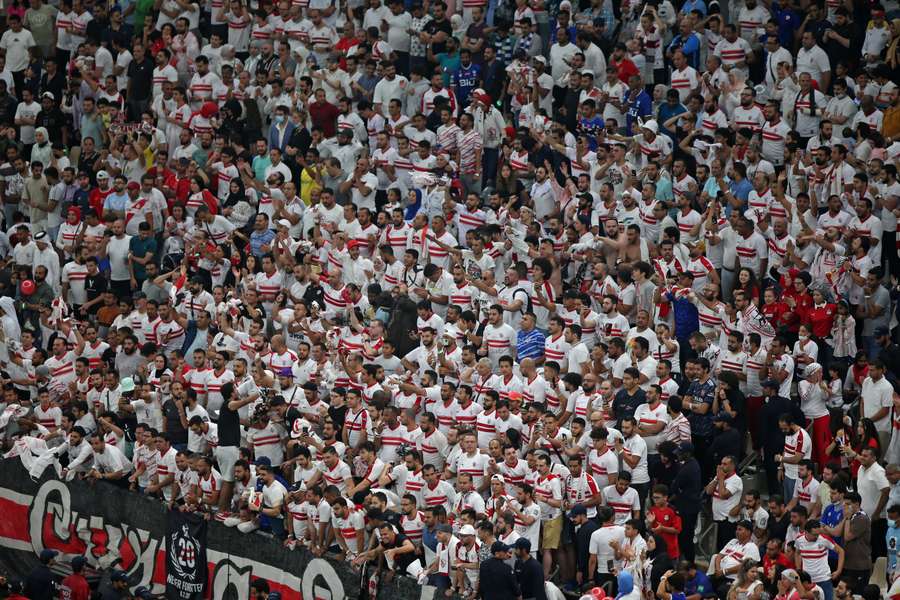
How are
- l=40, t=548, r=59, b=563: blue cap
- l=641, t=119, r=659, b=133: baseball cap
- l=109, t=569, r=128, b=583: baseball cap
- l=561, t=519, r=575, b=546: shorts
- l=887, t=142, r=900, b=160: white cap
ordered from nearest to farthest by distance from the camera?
→ l=561, t=519, r=575, b=546: shorts < l=109, t=569, r=128, b=583: baseball cap < l=40, t=548, r=59, b=563: blue cap < l=887, t=142, r=900, b=160: white cap < l=641, t=119, r=659, b=133: baseball cap

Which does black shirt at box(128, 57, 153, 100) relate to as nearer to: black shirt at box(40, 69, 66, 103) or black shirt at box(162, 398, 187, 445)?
black shirt at box(40, 69, 66, 103)

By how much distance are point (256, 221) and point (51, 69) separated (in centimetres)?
650

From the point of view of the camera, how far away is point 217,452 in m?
20.7

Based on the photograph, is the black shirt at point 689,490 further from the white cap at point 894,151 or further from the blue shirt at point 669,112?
the blue shirt at point 669,112

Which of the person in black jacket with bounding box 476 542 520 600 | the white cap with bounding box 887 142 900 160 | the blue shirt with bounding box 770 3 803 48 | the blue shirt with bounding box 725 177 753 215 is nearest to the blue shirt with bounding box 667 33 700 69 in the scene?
the blue shirt with bounding box 770 3 803 48

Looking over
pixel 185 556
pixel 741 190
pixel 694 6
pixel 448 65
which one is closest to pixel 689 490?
pixel 741 190

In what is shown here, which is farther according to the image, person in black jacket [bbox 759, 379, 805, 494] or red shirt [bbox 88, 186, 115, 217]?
red shirt [bbox 88, 186, 115, 217]

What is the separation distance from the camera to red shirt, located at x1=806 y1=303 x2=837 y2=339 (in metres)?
20.3

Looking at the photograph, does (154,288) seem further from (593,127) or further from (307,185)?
(593,127)

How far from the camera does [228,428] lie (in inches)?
816

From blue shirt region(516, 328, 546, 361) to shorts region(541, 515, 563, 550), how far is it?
2.99 metres

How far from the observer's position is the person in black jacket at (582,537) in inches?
713

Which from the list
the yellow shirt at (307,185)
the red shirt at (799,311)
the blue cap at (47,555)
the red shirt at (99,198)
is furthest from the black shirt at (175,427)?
the red shirt at (799,311)

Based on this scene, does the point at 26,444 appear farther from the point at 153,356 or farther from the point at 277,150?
the point at 277,150
